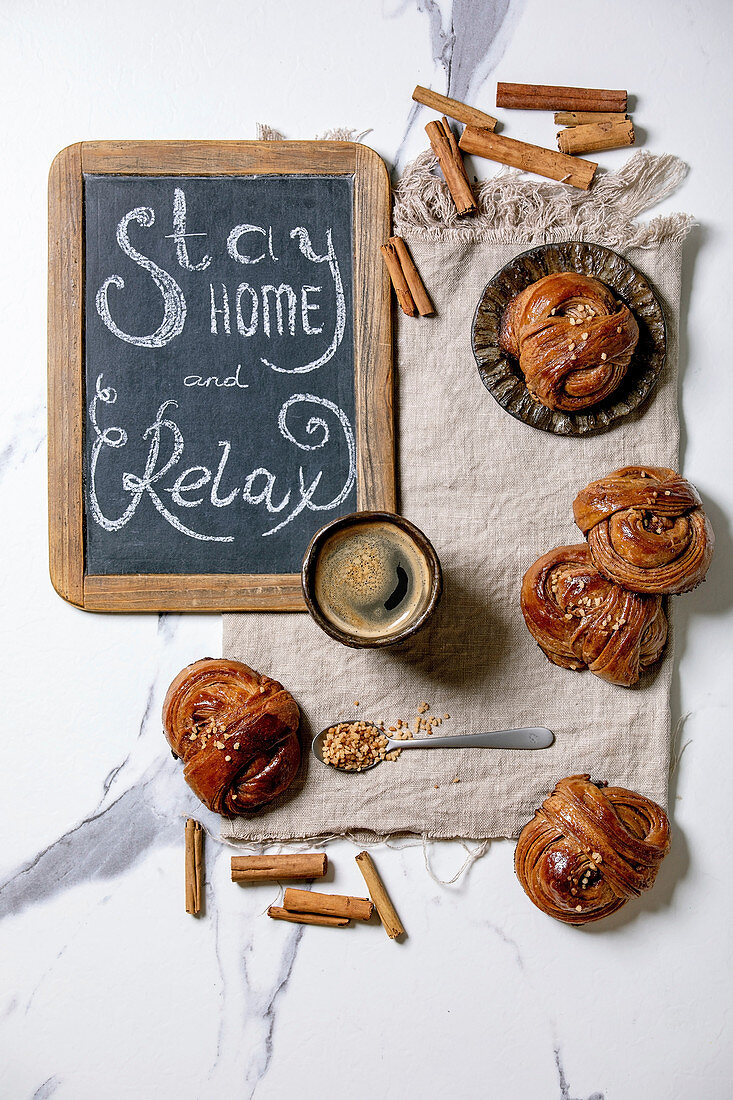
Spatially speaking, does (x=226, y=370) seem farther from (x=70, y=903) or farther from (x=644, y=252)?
(x=70, y=903)

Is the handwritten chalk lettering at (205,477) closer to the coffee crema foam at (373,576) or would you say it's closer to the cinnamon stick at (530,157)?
the coffee crema foam at (373,576)

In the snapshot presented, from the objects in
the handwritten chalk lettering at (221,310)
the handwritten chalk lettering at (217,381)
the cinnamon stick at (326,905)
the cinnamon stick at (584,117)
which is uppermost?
the cinnamon stick at (584,117)

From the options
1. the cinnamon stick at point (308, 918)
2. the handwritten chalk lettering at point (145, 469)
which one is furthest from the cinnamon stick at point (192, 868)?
the handwritten chalk lettering at point (145, 469)

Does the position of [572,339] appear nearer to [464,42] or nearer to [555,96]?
[555,96]

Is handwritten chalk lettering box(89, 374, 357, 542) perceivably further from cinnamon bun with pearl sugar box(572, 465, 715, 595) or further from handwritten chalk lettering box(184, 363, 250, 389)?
cinnamon bun with pearl sugar box(572, 465, 715, 595)

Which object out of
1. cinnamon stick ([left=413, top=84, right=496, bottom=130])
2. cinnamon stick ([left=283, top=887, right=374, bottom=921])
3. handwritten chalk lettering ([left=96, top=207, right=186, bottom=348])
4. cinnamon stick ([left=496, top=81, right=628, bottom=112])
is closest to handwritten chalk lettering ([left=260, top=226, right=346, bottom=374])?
handwritten chalk lettering ([left=96, top=207, right=186, bottom=348])

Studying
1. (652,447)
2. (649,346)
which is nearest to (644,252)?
(649,346)
